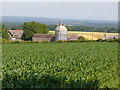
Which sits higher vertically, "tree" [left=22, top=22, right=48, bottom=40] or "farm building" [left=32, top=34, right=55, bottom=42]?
"tree" [left=22, top=22, right=48, bottom=40]

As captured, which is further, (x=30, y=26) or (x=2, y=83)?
(x=30, y=26)

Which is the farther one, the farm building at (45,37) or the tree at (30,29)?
the tree at (30,29)

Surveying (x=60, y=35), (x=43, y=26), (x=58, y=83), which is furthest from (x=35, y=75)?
(x=43, y=26)

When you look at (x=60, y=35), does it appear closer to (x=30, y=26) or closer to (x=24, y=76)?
(x=30, y=26)

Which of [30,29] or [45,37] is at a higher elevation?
[30,29]

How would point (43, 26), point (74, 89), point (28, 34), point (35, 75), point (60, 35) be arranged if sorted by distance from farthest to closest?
point (43, 26)
point (28, 34)
point (60, 35)
point (35, 75)
point (74, 89)

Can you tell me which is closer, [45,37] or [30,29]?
[45,37]

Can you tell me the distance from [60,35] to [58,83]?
209 ft

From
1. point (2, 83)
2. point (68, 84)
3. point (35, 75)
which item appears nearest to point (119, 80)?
point (68, 84)

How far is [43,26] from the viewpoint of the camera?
10206 cm

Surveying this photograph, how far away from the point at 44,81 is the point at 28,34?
268ft

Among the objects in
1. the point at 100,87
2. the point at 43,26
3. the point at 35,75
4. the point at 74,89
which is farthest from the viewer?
the point at 43,26

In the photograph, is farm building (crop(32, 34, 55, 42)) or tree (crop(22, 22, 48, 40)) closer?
farm building (crop(32, 34, 55, 42))

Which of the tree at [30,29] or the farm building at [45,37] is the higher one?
the tree at [30,29]
